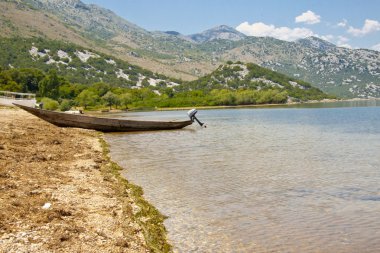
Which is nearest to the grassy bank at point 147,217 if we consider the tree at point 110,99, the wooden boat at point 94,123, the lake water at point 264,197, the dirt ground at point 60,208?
the dirt ground at point 60,208

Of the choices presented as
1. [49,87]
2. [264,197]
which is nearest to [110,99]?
[49,87]

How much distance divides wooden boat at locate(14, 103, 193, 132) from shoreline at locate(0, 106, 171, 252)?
79.9 ft

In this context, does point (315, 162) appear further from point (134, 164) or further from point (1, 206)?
point (1, 206)

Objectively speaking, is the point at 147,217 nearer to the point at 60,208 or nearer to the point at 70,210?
the point at 70,210

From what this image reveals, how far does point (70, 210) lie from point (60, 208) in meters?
0.30

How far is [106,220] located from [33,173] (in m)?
6.41

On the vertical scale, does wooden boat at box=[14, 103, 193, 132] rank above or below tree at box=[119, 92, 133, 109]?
below

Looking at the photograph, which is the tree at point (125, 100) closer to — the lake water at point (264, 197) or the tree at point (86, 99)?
the tree at point (86, 99)

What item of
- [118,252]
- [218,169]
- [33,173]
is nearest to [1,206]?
[118,252]

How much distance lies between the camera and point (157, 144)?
36406 mm

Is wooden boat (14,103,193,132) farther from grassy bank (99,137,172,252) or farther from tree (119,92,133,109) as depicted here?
tree (119,92,133,109)

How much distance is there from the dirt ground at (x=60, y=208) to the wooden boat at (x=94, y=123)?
24088mm

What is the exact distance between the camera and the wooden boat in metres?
44.5

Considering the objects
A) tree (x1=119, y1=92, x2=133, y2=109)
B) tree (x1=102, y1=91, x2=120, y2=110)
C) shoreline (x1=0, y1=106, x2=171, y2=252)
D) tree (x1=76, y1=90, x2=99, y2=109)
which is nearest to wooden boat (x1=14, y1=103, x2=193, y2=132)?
shoreline (x1=0, y1=106, x2=171, y2=252)
